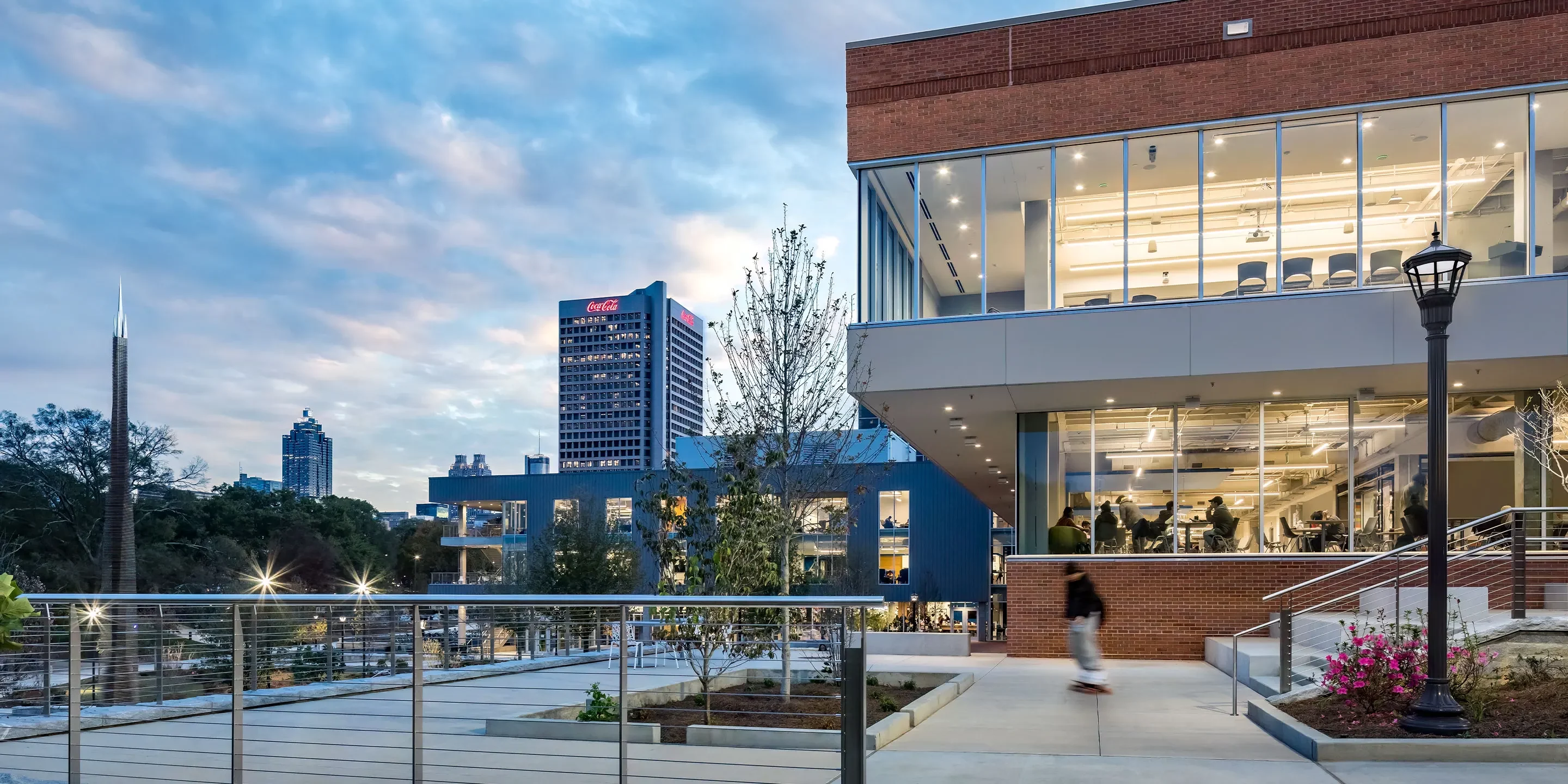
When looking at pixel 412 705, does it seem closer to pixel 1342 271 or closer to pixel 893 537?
pixel 1342 271

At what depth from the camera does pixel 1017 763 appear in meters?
8.05

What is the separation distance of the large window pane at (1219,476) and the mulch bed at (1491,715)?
8.76m

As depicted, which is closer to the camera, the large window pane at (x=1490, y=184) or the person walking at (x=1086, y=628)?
the person walking at (x=1086, y=628)

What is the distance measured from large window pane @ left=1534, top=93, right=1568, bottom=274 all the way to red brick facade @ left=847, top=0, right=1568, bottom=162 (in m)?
0.57

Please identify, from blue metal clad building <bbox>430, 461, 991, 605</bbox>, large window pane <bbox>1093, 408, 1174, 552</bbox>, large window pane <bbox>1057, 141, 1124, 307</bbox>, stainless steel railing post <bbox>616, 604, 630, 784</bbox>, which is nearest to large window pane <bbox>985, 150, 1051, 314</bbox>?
large window pane <bbox>1057, 141, 1124, 307</bbox>

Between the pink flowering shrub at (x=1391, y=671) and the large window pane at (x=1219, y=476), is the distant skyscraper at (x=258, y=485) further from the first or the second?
the pink flowering shrub at (x=1391, y=671)

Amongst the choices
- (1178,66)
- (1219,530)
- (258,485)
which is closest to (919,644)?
(1219,530)

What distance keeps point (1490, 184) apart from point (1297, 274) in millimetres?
3461

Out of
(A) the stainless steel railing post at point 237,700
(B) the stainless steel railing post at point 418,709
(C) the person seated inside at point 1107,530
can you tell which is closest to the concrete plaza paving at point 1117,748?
(B) the stainless steel railing post at point 418,709

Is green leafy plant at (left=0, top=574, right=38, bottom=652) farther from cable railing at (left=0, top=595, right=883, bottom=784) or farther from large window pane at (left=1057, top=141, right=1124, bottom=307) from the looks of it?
large window pane at (left=1057, top=141, right=1124, bottom=307)


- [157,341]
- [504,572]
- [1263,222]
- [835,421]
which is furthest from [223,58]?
[157,341]

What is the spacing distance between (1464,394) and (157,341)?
6366 cm

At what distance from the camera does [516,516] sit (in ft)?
241

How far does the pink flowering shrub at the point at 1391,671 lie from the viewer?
9.12 meters
